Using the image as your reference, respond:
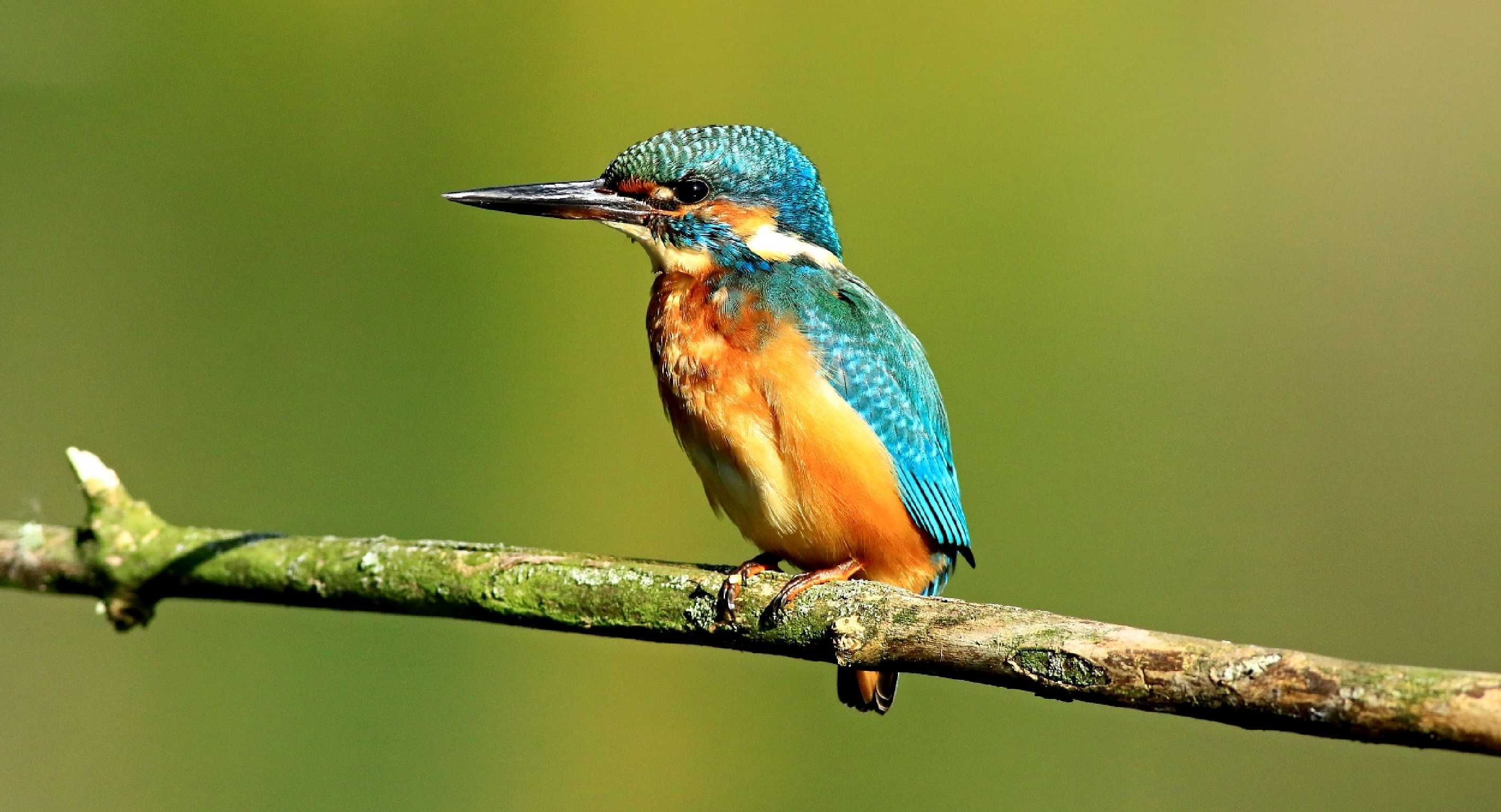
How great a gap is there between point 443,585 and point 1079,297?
8.10 ft

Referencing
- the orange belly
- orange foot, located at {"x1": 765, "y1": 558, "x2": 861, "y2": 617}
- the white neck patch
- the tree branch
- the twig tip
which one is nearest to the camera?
the tree branch

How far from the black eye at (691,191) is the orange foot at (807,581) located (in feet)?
2.26

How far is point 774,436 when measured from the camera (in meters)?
1.94

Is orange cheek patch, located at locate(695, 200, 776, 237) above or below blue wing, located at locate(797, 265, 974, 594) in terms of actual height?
above

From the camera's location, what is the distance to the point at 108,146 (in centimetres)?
396

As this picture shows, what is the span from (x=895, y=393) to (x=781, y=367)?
0.86 ft

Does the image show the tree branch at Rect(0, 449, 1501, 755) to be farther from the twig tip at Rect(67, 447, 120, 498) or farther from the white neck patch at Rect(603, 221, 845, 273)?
the white neck patch at Rect(603, 221, 845, 273)

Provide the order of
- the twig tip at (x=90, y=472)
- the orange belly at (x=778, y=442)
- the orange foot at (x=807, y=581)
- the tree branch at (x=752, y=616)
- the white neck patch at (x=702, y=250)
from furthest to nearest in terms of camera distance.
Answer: the white neck patch at (x=702, y=250)
the twig tip at (x=90, y=472)
the orange belly at (x=778, y=442)
the orange foot at (x=807, y=581)
the tree branch at (x=752, y=616)

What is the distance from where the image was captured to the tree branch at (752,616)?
3.50ft

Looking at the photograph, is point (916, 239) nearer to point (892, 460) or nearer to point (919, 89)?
point (919, 89)

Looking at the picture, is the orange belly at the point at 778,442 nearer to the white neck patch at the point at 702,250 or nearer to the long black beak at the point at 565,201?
the white neck patch at the point at 702,250

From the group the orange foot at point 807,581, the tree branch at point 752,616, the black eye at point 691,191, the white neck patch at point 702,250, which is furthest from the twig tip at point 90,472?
the orange foot at point 807,581

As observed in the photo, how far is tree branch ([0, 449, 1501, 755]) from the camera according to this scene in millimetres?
1066

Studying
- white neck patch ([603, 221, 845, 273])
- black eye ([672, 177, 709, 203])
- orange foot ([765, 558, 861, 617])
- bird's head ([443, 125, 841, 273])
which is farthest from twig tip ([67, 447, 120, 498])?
orange foot ([765, 558, 861, 617])
